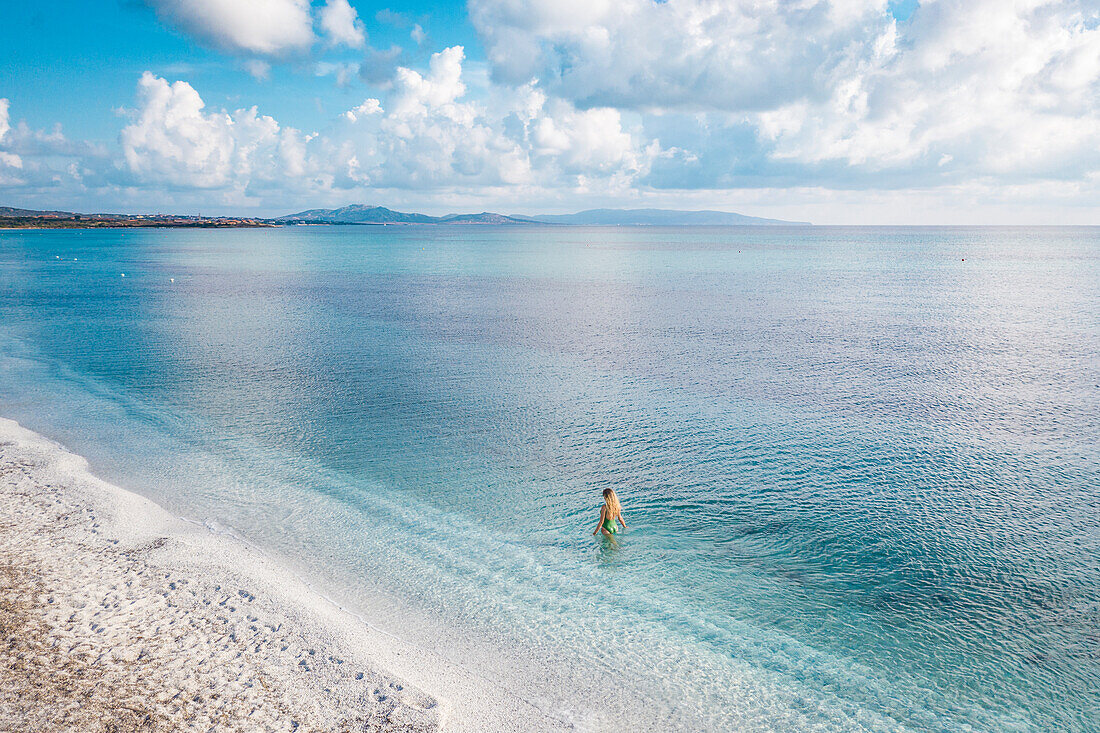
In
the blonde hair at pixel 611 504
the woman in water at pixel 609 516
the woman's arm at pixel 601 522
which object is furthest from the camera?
the woman's arm at pixel 601 522

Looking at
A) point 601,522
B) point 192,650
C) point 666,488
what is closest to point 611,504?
point 601,522

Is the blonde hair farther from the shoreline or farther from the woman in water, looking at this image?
the shoreline

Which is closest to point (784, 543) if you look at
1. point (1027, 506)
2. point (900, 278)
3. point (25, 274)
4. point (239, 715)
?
point (1027, 506)

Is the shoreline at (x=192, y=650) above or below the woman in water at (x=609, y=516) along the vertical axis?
below

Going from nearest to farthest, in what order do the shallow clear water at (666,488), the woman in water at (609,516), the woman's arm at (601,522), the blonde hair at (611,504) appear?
the shallow clear water at (666,488) → the blonde hair at (611,504) → the woman in water at (609,516) → the woman's arm at (601,522)

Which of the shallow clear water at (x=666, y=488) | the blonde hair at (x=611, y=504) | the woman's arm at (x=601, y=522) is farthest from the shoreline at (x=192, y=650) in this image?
the blonde hair at (x=611, y=504)

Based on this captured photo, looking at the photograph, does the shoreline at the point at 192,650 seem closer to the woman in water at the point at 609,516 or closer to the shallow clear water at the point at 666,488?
the shallow clear water at the point at 666,488

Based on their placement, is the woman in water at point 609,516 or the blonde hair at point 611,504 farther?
the woman in water at point 609,516

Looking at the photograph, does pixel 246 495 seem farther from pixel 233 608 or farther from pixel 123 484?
pixel 233 608
